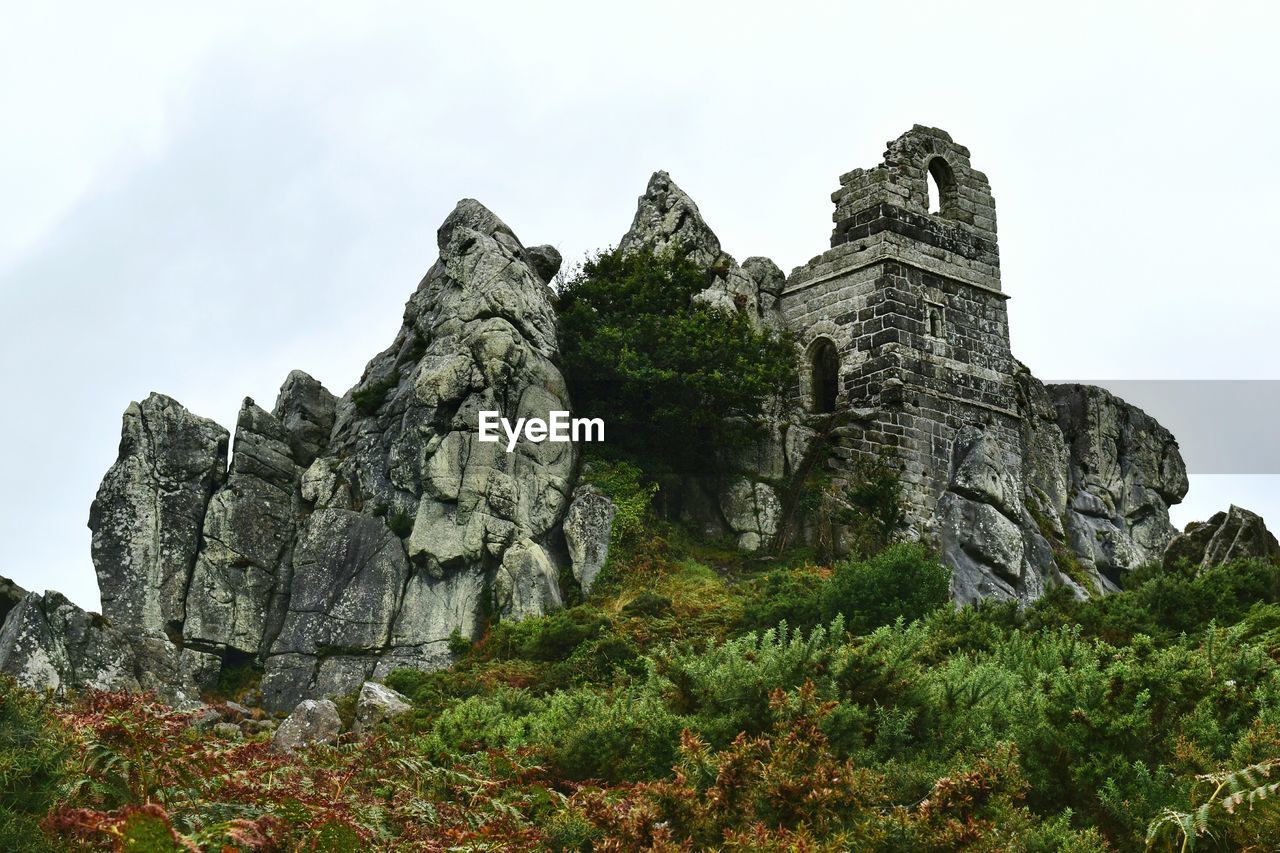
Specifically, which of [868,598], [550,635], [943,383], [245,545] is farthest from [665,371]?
[245,545]

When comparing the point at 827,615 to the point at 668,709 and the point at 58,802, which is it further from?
the point at 58,802

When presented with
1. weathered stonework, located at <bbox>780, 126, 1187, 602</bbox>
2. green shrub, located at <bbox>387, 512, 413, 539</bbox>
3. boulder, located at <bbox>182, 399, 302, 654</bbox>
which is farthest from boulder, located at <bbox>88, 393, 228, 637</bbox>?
weathered stonework, located at <bbox>780, 126, 1187, 602</bbox>

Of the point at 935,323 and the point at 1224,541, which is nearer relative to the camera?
the point at 1224,541

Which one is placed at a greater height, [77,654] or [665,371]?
[665,371]

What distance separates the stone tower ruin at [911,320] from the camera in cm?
3000

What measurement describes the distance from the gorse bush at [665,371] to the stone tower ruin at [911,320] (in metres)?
2.39

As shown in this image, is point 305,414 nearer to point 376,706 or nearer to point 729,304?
point 729,304

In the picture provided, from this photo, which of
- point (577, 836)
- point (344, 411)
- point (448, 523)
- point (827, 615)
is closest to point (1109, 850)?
point (577, 836)

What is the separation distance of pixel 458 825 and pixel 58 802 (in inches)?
78.4

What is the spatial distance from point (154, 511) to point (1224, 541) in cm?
1916

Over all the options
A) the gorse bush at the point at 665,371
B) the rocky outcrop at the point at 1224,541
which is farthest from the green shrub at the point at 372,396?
the rocky outcrop at the point at 1224,541

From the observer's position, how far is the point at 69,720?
7820 millimetres

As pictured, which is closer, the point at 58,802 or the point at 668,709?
the point at 58,802

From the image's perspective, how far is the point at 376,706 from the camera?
18.4 metres
